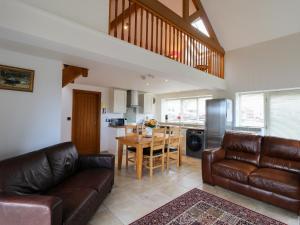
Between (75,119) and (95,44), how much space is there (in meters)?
3.40

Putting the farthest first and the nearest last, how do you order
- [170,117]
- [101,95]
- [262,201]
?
[170,117] → [101,95] → [262,201]

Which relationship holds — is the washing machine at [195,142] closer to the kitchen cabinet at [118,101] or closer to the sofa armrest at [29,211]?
the kitchen cabinet at [118,101]

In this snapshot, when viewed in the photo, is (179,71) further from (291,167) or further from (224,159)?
(291,167)

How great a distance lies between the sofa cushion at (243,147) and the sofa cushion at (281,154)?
105 millimetres

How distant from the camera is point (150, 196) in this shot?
8.43ft

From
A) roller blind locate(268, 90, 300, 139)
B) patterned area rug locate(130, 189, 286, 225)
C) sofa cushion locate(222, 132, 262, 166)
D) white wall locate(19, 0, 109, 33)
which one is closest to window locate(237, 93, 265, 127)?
roller blind locate(268, 90, 300, 139)

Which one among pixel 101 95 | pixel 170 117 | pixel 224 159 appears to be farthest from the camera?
pixel 170 117

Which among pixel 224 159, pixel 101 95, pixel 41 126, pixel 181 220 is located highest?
pixel 101 95

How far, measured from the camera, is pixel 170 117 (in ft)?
22.8

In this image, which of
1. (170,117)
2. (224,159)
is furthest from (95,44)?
(170,117)

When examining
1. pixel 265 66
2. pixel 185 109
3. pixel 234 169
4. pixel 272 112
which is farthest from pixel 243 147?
pixel 185 109

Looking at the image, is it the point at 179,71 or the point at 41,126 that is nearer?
the point at 41,126

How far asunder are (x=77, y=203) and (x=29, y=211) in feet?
1.32

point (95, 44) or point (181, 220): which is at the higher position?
point (95, 44)
